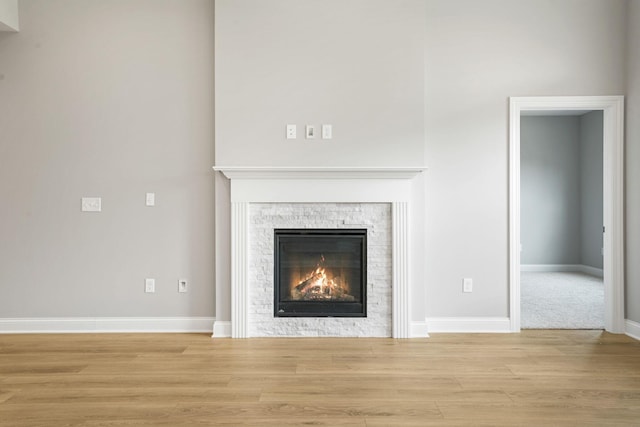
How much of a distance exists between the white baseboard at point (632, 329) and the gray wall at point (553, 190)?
401 cm

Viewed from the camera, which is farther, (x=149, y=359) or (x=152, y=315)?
(x=152, y=315)

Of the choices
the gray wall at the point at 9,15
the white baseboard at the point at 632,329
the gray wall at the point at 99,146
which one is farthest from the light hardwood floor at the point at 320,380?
the gray wall at the point at 9,15

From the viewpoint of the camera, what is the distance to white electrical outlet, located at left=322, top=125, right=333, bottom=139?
3789mm

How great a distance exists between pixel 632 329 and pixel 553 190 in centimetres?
443

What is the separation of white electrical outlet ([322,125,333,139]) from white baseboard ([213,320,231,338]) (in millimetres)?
1741

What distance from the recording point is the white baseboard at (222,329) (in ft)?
12.5

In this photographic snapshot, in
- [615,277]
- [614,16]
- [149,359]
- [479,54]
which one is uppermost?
[614,16]

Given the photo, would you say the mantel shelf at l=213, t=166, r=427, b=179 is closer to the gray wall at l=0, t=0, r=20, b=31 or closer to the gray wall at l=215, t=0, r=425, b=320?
the gray wall at l=215, t=0, r=425, b=320

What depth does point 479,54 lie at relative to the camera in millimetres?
3922

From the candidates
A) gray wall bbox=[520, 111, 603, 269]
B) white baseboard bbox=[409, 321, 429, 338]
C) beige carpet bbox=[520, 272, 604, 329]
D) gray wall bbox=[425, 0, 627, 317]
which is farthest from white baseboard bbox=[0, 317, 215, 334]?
gray wall bbox=[520, 111, 603, 269]

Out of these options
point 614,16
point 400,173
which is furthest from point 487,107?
point 614,16

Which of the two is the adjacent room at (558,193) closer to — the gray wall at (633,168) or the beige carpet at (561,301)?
the beige carpet at (561,301)

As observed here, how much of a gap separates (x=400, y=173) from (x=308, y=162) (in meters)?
0.76

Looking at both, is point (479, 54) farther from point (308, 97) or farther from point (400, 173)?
point (308, 97)
